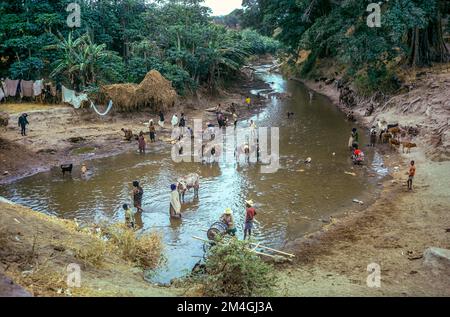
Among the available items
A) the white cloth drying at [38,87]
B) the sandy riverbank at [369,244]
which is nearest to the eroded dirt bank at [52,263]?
the sandy riverbank at [369,244]

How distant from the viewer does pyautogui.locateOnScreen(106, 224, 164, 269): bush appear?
11969 millimetres

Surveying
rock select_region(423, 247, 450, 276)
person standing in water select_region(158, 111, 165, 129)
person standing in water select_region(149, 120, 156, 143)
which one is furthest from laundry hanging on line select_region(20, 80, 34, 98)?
rock select_region(423, 247, 450, 276)

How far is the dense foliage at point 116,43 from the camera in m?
28.7

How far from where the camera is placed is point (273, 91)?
4500 cm

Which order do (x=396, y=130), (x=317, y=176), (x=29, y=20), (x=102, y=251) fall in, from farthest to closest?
1. (x=29, y=20)
2. (x=396, y=130)
3. (x=317, y=176)
4. (x=102, y=251)

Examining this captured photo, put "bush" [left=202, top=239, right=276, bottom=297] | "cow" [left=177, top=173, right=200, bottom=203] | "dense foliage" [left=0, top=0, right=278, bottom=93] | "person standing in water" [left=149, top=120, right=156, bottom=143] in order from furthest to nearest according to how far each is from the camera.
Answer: "dense foliage" [left=0, top=0, right=278, bottom=93] < "person standing in water" [left=149, top=120, right=156, bottom=143] < "cow" [left=177, top=173, right=200, bottom=203] < "bush" [left=202, top=239, right=276, bottom=297]

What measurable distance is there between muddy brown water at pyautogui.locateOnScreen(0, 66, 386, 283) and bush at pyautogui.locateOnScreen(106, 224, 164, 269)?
42 centimetres

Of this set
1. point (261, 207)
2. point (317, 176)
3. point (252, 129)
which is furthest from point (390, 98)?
point (261, 207)

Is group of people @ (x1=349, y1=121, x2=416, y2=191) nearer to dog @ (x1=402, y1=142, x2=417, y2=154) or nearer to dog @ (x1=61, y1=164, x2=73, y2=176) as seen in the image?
dog @ (x1=402, y1=142, x2=417, y2=154)

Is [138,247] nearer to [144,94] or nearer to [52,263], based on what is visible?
[52,263]

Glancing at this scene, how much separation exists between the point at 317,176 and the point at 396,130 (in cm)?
698

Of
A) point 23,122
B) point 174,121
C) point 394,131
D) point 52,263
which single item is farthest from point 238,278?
point 174,121
